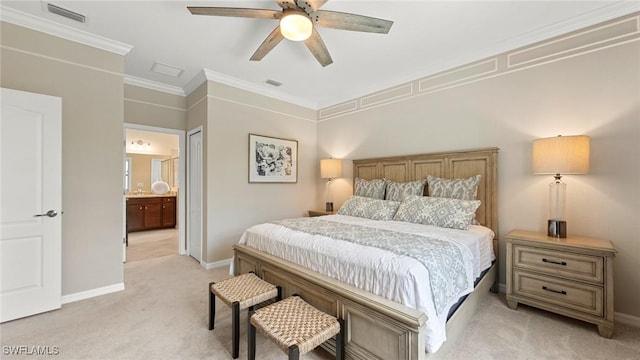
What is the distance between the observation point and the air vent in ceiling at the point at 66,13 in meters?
2.41

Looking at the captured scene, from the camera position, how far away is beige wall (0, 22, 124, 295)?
2.56 metres

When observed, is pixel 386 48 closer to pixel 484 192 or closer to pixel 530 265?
pixel 484 192

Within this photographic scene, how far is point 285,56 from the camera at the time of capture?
3.33m

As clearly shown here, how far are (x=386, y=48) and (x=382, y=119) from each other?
129 centimetres

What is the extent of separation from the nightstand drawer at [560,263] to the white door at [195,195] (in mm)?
4194

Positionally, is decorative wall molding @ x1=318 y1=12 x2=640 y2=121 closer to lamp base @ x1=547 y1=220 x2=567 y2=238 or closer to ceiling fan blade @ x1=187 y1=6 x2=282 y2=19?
lamp base @ x1=547 y1=220 x2=567 y2=238

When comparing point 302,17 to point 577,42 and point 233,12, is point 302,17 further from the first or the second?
point 577,42

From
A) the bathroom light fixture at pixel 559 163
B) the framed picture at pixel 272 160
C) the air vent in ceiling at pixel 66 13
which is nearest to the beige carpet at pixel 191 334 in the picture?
the bathroom light fixture at pixel 559 163

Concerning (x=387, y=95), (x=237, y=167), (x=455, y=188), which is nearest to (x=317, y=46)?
(x=387, y=95)

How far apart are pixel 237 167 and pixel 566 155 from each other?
13.2ft

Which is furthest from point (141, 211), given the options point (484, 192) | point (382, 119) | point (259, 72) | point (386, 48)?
point (484, 192)

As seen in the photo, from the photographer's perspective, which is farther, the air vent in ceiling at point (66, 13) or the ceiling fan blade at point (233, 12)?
the air vent in ceiling at point (66, 13)

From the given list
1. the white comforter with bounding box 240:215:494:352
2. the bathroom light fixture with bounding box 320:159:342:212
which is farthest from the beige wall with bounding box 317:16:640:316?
the bathroom light fixture with bounding box 320:159:342:212

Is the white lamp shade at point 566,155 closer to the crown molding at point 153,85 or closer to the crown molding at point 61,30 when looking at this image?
the crown molding at point 61,30
